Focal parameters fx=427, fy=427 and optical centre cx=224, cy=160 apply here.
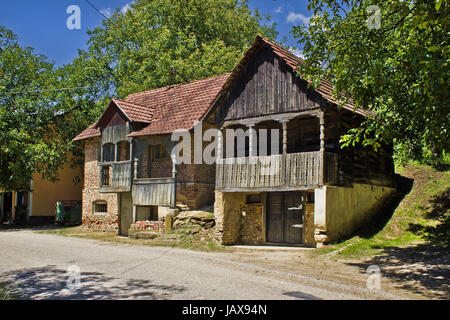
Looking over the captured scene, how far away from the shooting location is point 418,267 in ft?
37.8

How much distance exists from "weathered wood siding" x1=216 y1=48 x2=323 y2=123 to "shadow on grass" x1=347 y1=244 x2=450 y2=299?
6118 millimetres

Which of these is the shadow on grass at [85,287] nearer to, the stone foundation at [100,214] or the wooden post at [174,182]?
the wooden post at [174,182]

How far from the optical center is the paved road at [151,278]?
8195 millimetres

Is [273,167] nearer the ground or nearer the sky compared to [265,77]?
nearer the ground

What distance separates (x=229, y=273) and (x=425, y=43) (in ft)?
24.0

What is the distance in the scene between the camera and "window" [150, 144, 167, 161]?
74.9 feet

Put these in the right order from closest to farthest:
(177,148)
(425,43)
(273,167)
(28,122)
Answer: (425,43)
(273,167)
(177,148)
(28,122)

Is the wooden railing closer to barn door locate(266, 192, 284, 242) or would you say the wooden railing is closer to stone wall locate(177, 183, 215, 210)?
stone wall locate(177, 183, 215, 210)

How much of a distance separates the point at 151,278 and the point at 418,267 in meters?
7.12

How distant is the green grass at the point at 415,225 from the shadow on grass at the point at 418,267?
741 mm

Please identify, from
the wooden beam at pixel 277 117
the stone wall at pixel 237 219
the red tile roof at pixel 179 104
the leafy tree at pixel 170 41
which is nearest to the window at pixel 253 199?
the stone wall at pixel 237 219

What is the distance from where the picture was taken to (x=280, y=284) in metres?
9.40
